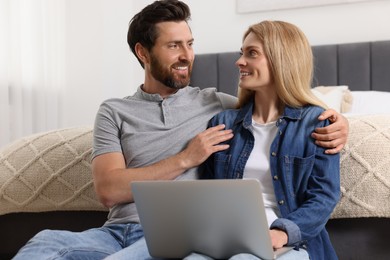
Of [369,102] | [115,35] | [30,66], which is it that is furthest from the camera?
[115,35]

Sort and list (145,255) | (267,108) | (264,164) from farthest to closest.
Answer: (267,108) < (264,164) < (145,255)

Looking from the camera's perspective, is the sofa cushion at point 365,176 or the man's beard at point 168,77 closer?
the sofa cushion at point 365,176

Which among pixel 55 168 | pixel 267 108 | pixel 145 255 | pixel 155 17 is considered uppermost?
pixel 155 17

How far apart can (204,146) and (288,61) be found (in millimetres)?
323

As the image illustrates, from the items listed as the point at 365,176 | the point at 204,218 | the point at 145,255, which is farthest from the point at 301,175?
the point at 145,255

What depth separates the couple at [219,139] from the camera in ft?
4.94

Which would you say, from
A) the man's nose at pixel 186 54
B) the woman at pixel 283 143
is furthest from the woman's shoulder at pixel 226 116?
the man's nose at pixel 186 54

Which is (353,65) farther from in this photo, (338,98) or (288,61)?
(288,61)

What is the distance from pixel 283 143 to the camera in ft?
5.10

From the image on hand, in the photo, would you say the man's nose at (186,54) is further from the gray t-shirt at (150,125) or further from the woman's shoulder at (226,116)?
the woman's shoulder at (226,116)

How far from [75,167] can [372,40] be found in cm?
238

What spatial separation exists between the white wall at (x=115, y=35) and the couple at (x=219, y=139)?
207 centimetres

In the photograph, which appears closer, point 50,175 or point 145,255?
point 145,255

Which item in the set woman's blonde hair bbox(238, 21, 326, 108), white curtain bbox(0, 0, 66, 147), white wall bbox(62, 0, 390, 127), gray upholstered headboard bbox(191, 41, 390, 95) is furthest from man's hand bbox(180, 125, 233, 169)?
white wall bbox(62, 0, 390, 127)
